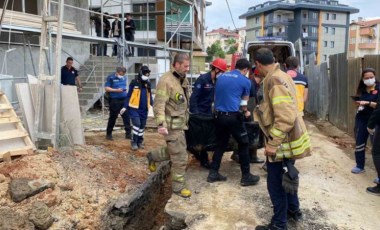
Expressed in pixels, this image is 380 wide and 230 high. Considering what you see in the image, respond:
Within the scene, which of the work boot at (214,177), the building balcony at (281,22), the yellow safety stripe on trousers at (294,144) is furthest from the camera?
the building balcony at (281,22)

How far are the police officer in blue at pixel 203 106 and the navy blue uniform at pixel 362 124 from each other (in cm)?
218

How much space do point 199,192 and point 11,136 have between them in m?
3.20

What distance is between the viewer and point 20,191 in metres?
4.55

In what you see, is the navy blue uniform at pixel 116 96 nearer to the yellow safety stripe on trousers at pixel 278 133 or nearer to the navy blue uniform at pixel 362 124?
the navy blue uniform at pixel 362 124

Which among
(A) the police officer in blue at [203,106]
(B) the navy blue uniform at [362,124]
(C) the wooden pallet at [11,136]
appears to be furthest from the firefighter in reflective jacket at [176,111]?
(B) the navy blue uniform at [362,124]

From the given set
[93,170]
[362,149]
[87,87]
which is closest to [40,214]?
[93,170]

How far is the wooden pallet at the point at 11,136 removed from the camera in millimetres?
5652

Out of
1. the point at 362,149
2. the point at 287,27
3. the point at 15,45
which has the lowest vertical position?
the point at 362,149

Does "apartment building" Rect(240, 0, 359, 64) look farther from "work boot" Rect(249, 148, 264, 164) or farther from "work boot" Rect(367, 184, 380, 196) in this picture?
"work boot" Rect(367, 184, 380, 196)

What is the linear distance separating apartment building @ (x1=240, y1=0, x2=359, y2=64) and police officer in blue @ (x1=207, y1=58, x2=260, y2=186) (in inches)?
1838

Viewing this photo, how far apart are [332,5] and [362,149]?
53.8 meters

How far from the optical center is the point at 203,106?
5312 millimetres

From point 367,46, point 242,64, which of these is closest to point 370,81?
point 242,64

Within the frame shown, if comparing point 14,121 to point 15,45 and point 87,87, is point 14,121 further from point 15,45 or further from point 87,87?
point 87,87
